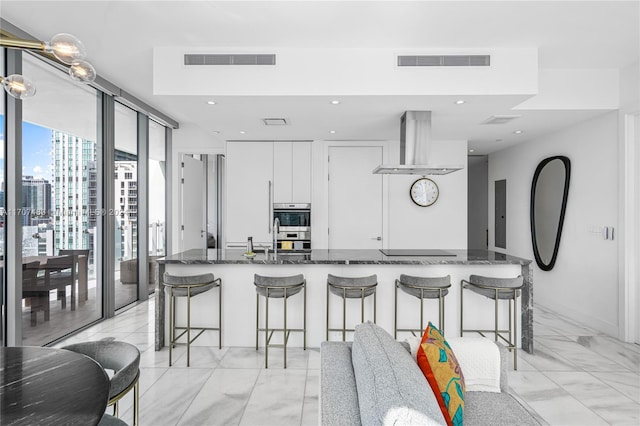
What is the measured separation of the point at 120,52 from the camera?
10.1 feet

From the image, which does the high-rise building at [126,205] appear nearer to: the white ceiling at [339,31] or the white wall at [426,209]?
the white ceiling at [339,31]

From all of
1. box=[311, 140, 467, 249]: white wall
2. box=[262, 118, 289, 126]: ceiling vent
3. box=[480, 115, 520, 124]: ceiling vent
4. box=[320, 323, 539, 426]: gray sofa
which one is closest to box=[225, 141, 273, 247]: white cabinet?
box=[311, 140, 467, 249]: white wall

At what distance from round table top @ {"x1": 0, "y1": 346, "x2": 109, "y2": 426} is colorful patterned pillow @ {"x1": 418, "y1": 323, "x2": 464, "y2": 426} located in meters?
1.18

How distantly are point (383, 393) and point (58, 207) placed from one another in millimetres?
3682

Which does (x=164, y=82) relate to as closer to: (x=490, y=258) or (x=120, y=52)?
(x=120, y=52)

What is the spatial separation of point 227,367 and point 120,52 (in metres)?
3.02

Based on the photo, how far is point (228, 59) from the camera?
9.66 feet

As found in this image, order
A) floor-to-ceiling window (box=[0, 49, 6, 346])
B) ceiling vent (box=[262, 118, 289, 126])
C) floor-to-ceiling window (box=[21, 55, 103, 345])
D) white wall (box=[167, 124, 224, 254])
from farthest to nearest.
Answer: white wall (box=[167, 124, 224, 254]) < ceiling vent (box=[262, 118, 289, 126]) < floor-to-ceiling window (box=[21, 55, 103, 345]) < floor-to-ceiling window (box=[0, 49, 6, 346])

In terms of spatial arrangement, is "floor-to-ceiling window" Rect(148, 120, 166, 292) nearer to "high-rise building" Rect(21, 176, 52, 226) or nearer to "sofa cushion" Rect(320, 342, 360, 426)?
"high-rise building" Rect(21, 176, 52, 226)

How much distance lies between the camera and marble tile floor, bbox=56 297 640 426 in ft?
7.29

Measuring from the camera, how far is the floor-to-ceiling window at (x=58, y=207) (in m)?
3.03

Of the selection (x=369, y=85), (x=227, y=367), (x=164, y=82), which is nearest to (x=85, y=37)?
(x=164, y=82)

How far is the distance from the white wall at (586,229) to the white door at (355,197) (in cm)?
233

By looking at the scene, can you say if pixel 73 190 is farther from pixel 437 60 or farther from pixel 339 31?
pixel 437 60
